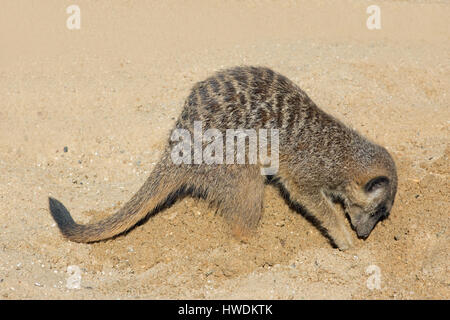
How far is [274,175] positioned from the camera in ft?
11.7

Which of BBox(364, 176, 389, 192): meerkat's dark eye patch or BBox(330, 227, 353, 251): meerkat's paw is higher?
BBox(364, 176, 389, 192): meerkat's dark eye patch

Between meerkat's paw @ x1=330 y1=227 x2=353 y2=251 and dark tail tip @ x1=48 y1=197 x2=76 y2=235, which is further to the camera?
meerkat's paw @ x1=330 y1=227 x2=353 y2=251

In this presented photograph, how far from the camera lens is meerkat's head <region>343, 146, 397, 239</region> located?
11.1 feet

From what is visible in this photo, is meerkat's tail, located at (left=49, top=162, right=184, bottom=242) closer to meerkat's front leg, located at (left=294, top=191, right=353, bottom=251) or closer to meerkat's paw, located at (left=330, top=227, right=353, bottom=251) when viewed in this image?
meerkat's front leg, located at (left=294, top=191, right=353, bottom=251)

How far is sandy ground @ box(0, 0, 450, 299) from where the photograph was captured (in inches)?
127

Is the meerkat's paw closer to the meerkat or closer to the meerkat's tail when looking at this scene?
the meerkat

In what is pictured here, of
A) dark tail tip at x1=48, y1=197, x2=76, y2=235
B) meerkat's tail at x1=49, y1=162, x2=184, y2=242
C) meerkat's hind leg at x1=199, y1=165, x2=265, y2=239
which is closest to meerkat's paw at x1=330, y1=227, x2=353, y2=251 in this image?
meerkat's hind leg at x1=199, y1=165, x2=265, y2=239

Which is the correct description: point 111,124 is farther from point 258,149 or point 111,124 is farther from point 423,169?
point 423,169

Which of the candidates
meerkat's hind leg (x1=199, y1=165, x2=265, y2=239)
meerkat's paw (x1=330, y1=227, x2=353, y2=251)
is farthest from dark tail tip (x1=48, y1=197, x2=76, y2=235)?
meerkat's paw (x1=330, y1=227, x2=353, y2=251)

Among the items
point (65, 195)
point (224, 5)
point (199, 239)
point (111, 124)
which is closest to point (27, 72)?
point (111, 124)

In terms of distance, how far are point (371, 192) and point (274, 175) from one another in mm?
703

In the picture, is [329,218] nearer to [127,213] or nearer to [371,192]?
[371,192]

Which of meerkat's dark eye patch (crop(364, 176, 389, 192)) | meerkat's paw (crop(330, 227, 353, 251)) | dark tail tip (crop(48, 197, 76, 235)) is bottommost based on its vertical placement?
meerkat's paw (crop(330, 227, 353, 251))

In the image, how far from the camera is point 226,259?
3361 millimetres
